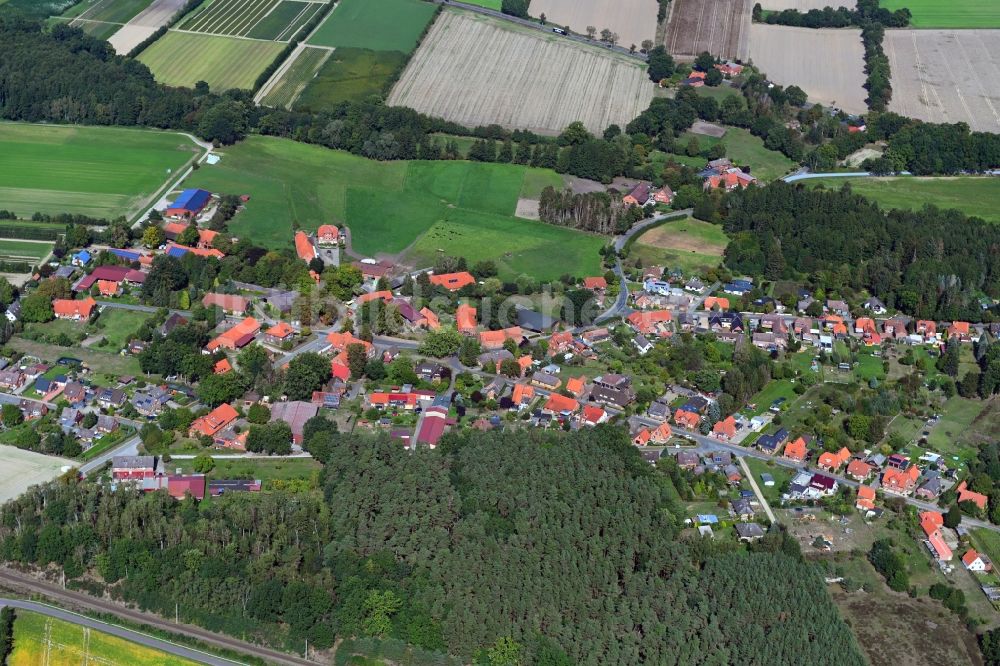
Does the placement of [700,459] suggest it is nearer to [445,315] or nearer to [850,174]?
[445,315]

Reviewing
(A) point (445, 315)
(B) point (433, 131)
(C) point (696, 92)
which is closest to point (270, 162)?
(B) point (433, 131)

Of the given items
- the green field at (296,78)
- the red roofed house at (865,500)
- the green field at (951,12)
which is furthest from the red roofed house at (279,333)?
the green field at (951,12)

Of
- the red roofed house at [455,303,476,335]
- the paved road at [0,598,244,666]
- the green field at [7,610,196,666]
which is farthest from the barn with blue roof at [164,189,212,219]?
the green field at [7,610,196,666]

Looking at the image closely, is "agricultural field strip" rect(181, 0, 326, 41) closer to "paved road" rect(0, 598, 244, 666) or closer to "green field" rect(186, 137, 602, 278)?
"green field" rect(186, 137, 602, 278)

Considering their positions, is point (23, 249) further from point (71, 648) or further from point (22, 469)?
point (71, 648)

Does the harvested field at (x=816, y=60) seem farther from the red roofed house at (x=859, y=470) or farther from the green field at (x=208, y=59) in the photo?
the red roofed house at (x=859, y=470)
